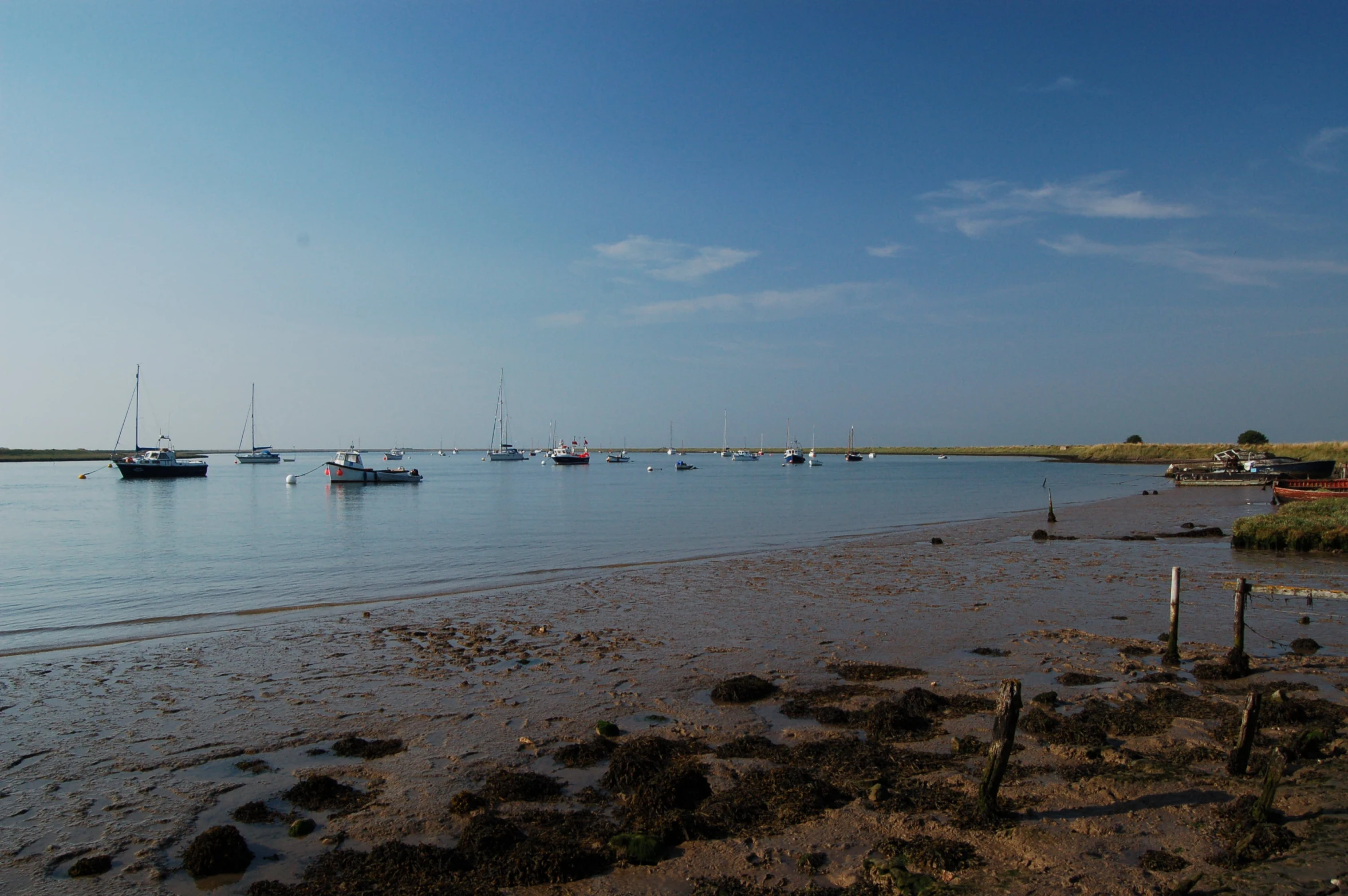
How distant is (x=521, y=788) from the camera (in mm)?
8539

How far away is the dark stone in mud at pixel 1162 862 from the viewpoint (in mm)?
6727

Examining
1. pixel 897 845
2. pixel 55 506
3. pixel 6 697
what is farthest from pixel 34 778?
pixel 55 506

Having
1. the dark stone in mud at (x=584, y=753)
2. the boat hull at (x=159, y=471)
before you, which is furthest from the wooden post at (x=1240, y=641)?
the boat hull at (x=159, y=471)

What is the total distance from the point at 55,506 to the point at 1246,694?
72.0m

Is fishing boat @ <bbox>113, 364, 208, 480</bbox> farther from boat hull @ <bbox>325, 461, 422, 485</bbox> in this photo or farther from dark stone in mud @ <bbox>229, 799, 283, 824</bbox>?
dark stone in mud @ <bbox>229, 799, 283, 824</bbox>

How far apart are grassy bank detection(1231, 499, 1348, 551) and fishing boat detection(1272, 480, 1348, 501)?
1536cm

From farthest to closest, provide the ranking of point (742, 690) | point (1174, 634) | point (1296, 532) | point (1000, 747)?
point (1296, 532) < point (1174, 634) < point (742, 690) < point (1000, 747)

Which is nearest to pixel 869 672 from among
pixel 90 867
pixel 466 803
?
pixel 466 803

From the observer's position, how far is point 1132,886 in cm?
650

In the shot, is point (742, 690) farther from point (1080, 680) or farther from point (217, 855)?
point (217, 855)

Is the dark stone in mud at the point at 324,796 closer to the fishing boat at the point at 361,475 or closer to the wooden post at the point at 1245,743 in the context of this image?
the wooden post at the point at 1245,743

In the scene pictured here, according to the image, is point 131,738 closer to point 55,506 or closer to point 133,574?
point 133,574

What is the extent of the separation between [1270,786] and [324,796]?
30.6 ft

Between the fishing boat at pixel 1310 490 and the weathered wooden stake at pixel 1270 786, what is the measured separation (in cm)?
4356
